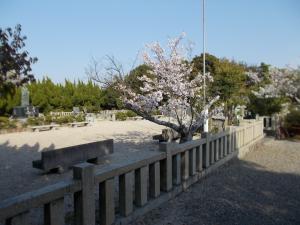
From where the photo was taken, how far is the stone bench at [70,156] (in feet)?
23.2

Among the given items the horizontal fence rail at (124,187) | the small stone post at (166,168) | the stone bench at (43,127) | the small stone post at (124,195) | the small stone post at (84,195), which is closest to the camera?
the horizontal fence rail at (124,187)

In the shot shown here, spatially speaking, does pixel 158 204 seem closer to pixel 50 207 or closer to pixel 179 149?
pixel 179 149

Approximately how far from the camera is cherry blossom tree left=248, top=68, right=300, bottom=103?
65.9 feet

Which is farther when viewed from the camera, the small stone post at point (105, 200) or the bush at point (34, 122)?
the bush at point (34, 122)

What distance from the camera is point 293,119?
16.4 m

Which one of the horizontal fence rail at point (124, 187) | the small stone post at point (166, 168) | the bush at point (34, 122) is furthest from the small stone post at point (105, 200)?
the bush at point (34, 122)

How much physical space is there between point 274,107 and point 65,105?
26.0m

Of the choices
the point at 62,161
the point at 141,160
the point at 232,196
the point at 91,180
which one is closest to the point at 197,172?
the point at 232,196

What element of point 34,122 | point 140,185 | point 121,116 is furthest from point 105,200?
point 121,116

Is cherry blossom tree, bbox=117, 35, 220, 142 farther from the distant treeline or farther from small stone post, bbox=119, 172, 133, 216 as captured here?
the distant treeline

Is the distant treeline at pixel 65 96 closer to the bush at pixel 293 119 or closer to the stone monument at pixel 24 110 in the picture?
the stone monument at pixel 24 110

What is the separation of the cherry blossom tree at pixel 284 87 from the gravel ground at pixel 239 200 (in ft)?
41.3

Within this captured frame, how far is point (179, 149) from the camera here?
18.3 ft

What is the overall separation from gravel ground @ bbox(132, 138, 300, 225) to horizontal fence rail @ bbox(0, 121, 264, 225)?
21 centimetres
